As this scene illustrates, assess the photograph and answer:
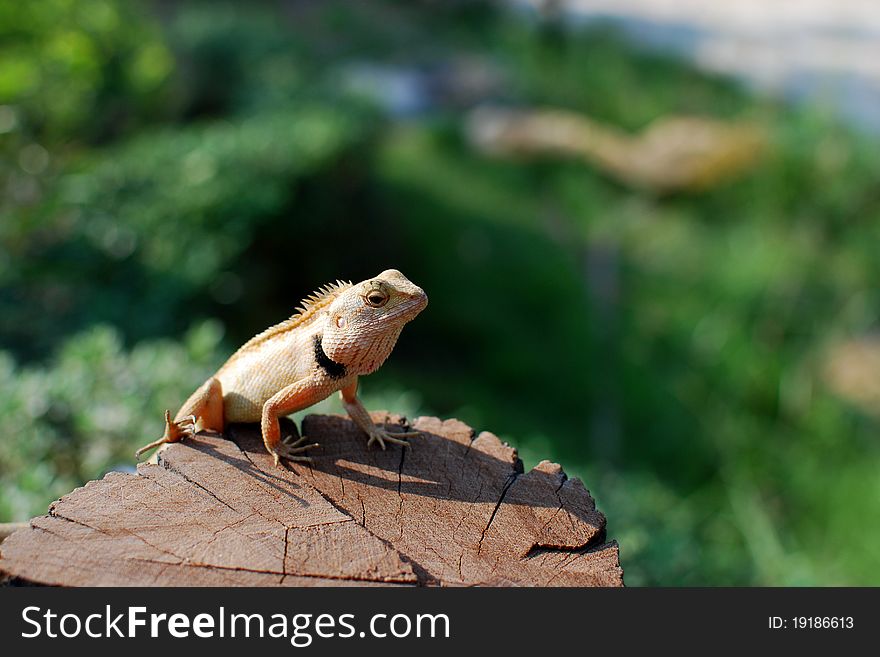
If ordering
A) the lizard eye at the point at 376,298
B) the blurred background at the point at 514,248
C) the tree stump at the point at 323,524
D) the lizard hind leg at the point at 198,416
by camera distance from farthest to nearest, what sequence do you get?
1. the blurred background at the point at 514,248
2. the lizard hind leg at the point at 198,416
3. the lizard eye at the point at 376,298
4. the tree stump at the point at 323,524

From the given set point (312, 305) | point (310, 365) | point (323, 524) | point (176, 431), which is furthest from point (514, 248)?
point (323, 524)

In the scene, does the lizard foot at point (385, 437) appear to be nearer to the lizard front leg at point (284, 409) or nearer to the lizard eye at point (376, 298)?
the lizard front leg at point (284, 409)

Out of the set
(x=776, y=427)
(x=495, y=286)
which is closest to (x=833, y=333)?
(x=776, y=427)

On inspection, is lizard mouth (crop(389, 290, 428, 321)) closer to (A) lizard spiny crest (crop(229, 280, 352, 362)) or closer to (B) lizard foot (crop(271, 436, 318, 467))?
(A) lizard spiny crest (crop(229, 280, 352, 362))

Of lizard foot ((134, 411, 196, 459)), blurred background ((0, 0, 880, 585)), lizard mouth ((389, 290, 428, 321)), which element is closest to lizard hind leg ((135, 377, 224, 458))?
lizard foot ((134, 411, 196, 459))

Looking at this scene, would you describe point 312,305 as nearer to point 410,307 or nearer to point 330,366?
point 330,366

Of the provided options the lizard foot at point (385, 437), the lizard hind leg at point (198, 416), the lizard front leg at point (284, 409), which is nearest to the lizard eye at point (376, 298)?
the lizard front leg at point (284, 409)
